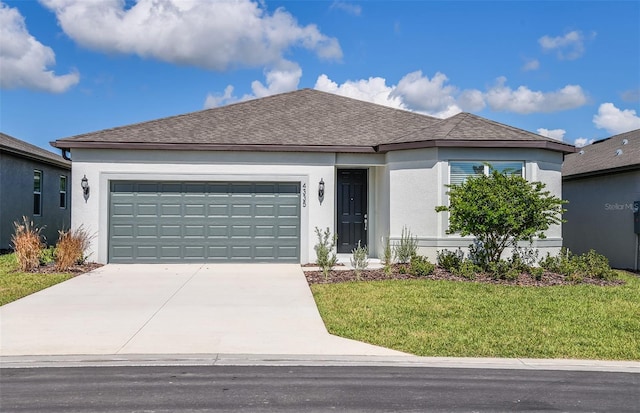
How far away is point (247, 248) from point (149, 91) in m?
9.68

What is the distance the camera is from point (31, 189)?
19.7 metres

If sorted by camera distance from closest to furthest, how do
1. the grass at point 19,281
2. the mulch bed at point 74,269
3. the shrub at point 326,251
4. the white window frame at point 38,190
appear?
the grass at point 19,281 → the shrub at point 326,251 → the mulch bed at point 74,269 → the white window frame at point 38,190

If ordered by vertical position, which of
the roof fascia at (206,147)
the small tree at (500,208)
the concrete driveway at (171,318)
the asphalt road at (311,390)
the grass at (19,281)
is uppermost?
the roof fascia at (206,147)

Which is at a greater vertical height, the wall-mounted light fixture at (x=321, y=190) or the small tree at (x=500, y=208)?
the wall-mounted light fixture at (x=321, y=190)

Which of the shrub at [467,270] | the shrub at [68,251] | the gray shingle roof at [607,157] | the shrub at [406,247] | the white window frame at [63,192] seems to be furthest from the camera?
the white window frame at [63,192]

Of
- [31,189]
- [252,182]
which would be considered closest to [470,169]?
[252,182]

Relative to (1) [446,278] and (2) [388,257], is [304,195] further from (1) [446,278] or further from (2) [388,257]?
(1) [446,278]

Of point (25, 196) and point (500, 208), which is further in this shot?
point (25, 196)

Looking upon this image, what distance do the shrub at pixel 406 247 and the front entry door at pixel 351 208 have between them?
2.01m

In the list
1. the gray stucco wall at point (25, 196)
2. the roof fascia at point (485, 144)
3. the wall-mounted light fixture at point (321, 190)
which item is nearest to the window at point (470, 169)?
the roof fascia at point (485, 144)

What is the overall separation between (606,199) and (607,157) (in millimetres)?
1876

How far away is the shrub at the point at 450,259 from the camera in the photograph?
1292cm

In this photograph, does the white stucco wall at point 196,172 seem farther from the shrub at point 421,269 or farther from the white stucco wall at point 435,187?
the shrub at point 421,269

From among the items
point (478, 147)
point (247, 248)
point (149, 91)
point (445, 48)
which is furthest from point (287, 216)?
point (149, 91)
